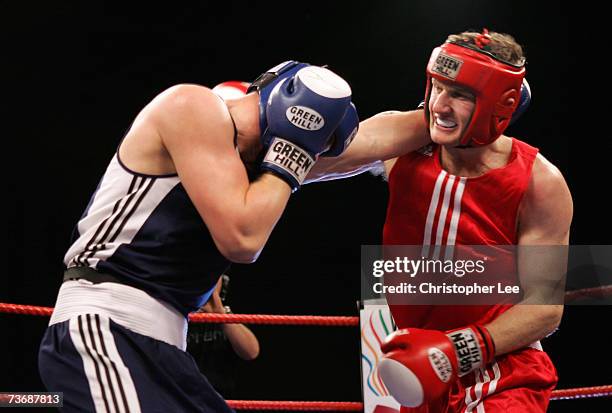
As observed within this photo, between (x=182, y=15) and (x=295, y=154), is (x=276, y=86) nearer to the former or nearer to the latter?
(x=295, y=154)

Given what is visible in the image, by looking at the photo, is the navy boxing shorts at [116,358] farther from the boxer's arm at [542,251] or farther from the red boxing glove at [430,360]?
the boxer's arm at [542,251]

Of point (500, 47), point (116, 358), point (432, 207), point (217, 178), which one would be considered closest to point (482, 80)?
point (500, 47)

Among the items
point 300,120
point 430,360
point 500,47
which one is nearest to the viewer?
point 300,120

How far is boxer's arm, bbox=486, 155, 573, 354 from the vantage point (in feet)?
6.28

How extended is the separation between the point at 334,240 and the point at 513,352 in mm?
2823

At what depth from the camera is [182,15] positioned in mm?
4906

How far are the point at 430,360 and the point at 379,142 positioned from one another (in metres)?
0.58

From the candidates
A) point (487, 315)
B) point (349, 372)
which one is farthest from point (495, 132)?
point (349, 372)

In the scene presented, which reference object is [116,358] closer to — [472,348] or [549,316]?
[472,348]

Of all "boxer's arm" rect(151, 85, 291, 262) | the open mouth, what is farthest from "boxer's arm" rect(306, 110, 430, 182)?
"boxer's arm" rect(151, 85, 291, 262)

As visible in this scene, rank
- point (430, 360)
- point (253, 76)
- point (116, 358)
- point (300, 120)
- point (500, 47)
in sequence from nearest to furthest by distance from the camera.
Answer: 1. point (116, 358)
2. point (300, 120)
3. point (430, 360)
4. point (500, 47)
5. point (253, 76)

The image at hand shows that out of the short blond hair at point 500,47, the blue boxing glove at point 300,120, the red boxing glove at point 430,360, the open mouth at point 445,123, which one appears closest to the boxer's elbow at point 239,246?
the blue boxing glove at point 300,120

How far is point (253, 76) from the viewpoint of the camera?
4.90 m

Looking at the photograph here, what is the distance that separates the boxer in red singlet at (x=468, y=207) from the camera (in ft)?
6.06
